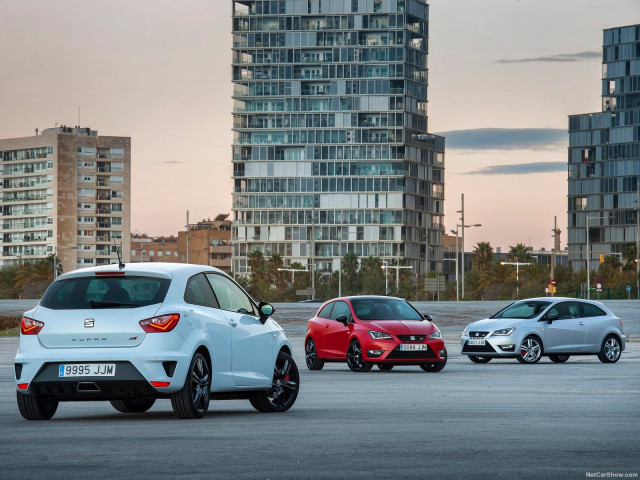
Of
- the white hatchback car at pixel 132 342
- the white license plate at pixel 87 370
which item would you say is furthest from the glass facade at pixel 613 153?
the white license plate at pixel 87 370

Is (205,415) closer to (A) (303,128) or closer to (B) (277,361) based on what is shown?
(B) (277,361)

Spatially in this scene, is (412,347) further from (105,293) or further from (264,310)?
(105,293)

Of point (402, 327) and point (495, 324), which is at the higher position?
point (402, 327)

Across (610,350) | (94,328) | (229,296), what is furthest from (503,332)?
(94,328)

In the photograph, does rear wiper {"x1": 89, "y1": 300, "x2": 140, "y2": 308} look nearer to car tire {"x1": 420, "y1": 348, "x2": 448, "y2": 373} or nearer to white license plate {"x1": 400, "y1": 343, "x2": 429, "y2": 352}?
white license plate {"x1": 400, "y1": 343, "x2": 429, "y2": 352}

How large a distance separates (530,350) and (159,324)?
17.3m

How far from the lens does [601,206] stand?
192 meters

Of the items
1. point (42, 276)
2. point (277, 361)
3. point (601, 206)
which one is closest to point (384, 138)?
point (601, 206)

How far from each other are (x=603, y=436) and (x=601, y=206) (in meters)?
185

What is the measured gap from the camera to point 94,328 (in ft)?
42.8

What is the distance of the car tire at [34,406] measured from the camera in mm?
13445

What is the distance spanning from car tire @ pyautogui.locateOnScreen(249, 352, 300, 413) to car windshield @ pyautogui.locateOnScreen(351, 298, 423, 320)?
1079 centimetres

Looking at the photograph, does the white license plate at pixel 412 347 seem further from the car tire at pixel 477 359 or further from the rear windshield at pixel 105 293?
the rear windshield at pixel 105 293

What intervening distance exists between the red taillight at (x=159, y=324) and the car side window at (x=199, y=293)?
44 cm
